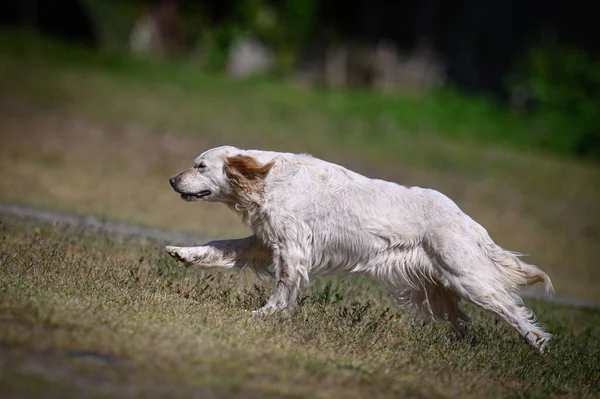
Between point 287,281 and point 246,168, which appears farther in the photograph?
point 246,168

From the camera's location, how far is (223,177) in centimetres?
803

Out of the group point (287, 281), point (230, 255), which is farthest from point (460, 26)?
point (287, 281)

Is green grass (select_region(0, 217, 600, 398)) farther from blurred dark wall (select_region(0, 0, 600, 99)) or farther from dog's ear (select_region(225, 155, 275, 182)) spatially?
blurred dark wall (select_region(0, 0, 600, 99))

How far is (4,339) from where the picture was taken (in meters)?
5.30

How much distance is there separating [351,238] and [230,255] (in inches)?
43.3

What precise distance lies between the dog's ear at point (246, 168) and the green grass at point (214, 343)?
102 centimetres

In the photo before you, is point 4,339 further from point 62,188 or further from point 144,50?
point 144,50

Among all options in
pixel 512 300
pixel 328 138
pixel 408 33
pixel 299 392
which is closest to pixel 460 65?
pixel 408 33

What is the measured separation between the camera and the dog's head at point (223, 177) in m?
7.92

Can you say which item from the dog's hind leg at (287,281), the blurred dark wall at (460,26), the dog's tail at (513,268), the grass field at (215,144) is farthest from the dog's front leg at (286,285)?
the blurred dark wall at (460,26)

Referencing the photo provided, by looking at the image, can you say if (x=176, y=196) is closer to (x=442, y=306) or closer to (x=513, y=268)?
(x=442, y=306)

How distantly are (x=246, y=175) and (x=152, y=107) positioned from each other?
51.4 ft

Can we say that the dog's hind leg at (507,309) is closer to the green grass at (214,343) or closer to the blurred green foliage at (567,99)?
the green grass at (214,343)

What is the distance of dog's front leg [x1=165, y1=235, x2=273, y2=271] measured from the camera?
26.2 feet
